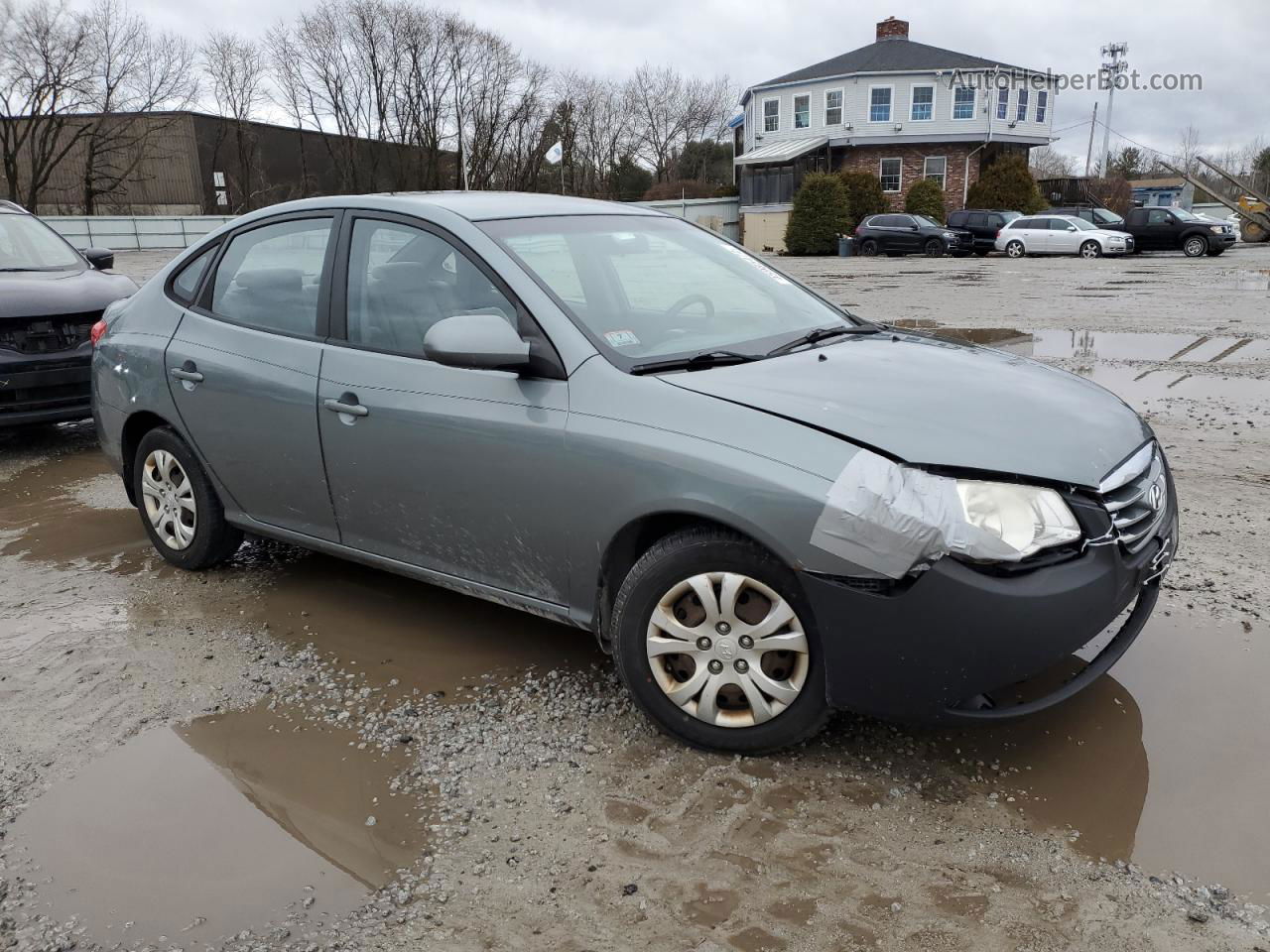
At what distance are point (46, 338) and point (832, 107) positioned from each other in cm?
4362

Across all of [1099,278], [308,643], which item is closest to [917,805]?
[308,643]

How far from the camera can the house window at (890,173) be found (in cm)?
4544

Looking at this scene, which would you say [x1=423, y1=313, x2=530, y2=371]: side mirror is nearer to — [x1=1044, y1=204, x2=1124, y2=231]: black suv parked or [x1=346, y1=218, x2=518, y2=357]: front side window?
[x1=346, y1=218, x2=518, y2=357]: front side window

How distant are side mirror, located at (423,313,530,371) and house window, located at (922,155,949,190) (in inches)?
1788

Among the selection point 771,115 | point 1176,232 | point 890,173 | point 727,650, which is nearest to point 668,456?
point 727,650

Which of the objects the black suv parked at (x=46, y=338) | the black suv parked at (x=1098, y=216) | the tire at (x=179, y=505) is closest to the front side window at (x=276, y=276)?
the tire at (x=179, y=505)

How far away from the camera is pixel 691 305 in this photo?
3.84m

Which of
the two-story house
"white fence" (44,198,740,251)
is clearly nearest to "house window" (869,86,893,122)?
the two-story house

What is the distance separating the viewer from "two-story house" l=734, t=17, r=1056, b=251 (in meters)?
44.2

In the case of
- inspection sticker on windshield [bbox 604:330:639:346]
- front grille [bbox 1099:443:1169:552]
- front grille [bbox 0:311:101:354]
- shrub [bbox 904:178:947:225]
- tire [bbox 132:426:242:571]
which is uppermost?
shrub [bbox 904:178:947:225]

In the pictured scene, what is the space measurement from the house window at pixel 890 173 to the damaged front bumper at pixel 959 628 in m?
45.8

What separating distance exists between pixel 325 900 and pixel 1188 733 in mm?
2604

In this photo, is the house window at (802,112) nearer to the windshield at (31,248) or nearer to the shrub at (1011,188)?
the shrub at (1011,188)

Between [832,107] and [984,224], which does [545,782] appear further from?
[832,107]
